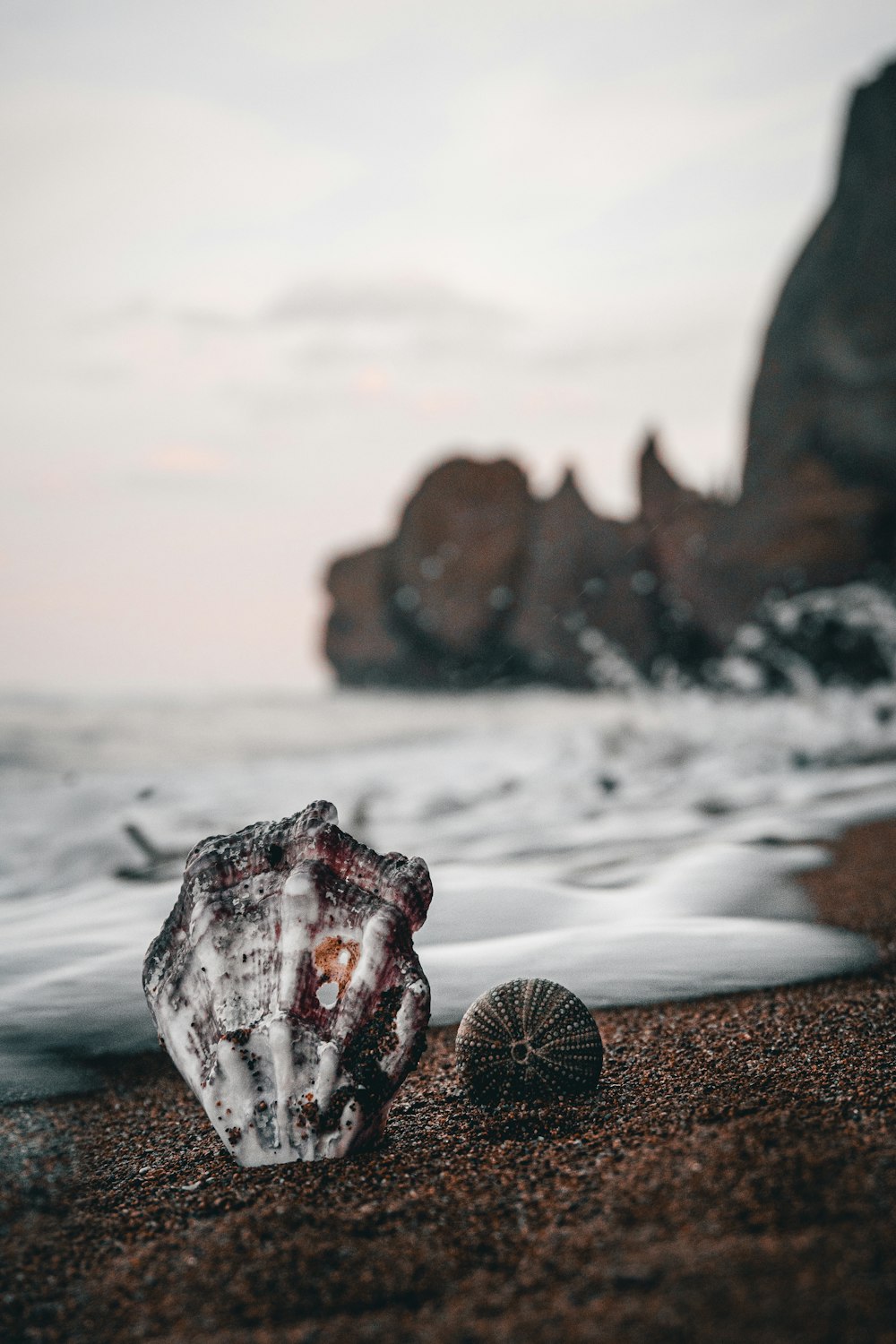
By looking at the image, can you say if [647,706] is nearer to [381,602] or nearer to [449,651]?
[449,651]

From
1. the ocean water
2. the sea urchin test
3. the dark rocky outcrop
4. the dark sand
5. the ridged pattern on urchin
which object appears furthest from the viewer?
the dark rocky outcrop

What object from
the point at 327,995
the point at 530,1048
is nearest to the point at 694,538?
the point at 530,1048

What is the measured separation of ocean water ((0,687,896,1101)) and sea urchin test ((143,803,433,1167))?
0.86m

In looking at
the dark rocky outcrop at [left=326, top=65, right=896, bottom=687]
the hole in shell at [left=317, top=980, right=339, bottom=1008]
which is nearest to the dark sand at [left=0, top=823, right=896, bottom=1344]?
the hole in shell at [left=317, top=980, right=339, bottom=1008]

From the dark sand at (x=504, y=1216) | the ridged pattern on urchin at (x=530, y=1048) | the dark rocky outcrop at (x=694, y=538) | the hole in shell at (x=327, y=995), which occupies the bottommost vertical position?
the dark sand at (x=504, y=1216)

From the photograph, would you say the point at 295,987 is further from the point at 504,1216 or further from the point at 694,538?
the point at 694,538

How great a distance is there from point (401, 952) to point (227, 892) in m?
0.47

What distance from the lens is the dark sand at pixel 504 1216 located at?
1.37 m

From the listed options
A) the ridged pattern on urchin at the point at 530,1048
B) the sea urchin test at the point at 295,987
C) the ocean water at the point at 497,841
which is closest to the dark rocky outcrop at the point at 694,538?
the ocean water at the point at 497,841

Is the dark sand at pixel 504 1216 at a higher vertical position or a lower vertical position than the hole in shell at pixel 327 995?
lower

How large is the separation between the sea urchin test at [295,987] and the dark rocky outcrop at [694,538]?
18.5 metres

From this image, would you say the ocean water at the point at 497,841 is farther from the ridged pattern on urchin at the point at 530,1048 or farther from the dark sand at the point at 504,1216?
the ridged pattern on urchin at the point at 530,1048

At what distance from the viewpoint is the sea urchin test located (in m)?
2.04

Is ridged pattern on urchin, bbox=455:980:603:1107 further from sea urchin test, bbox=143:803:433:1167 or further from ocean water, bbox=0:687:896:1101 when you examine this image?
ocean water, bbox=0:687:896:1101
